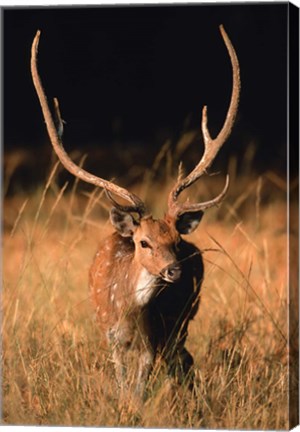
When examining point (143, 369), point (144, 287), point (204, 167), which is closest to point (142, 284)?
point (144, 287)

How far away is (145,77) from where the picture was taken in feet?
45.9

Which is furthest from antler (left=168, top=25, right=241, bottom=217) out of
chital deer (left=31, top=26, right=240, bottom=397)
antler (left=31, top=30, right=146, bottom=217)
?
antler (left=31, top=30, right=146, bottom=217)

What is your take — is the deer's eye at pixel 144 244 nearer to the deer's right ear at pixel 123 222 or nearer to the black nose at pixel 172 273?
the deer's right ear at pixel 123 222

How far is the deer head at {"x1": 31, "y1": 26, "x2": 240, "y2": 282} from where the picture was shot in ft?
25.2

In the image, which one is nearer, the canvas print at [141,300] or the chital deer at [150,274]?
the canvas print at [141,300]

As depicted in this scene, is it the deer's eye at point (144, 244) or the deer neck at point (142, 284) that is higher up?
the deer's eye at point (144, 244)

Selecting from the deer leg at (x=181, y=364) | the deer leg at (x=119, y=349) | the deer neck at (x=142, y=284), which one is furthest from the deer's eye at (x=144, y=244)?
the deer leg at (x=181, y=364)

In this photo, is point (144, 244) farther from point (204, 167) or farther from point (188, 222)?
point (204, 167)

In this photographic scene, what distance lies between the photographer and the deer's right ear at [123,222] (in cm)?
783

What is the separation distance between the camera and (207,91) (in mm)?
14766

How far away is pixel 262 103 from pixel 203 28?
92.8 inches

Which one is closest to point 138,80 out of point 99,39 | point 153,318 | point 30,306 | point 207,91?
point 207,91

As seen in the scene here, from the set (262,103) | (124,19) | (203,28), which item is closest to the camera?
(124,19)

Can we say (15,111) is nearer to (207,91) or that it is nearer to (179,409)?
(207,91)
